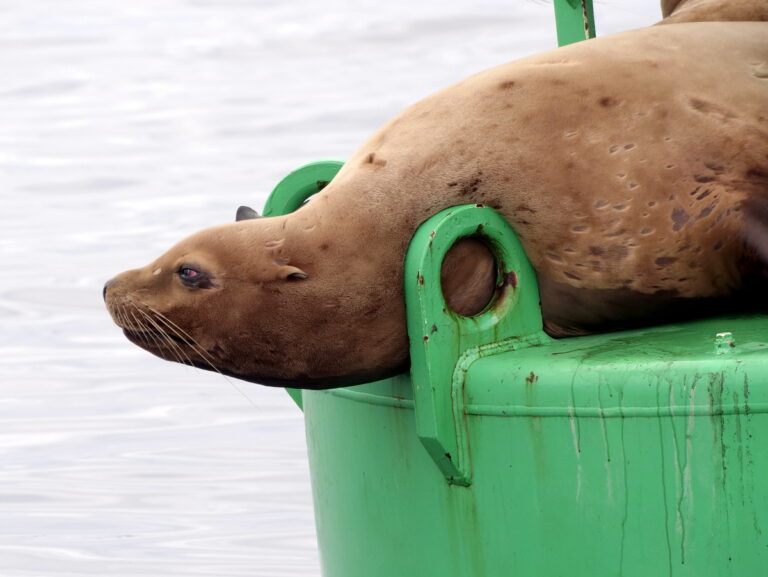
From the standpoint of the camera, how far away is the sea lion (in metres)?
2.97

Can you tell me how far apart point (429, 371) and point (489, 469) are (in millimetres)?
202

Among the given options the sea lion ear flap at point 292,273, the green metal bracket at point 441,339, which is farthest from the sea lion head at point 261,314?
the green metal bracket at point 441,339

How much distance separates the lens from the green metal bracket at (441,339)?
9.34 feet

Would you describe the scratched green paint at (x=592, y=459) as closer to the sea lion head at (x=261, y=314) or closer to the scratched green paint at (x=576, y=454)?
the scratched green paint at (x=576, y=454)

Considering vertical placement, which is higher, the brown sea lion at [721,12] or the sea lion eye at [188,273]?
the brown sea lion at [721,12]

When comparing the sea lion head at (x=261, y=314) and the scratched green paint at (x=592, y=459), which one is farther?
the sea lion head at (x=261, y=314)

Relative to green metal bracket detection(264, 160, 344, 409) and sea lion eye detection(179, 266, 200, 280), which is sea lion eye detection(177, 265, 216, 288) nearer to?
sea lion eye detection(179, 266, 200, 280)

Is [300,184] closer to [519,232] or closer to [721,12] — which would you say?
[519,232]

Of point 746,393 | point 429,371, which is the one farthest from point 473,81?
point 746,393

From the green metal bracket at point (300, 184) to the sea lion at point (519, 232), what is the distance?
0.46 m

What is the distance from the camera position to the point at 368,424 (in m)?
3.18

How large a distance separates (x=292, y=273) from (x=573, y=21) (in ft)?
4.42

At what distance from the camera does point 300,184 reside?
3.58 m

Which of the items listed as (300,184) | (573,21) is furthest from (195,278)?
(573,21)
